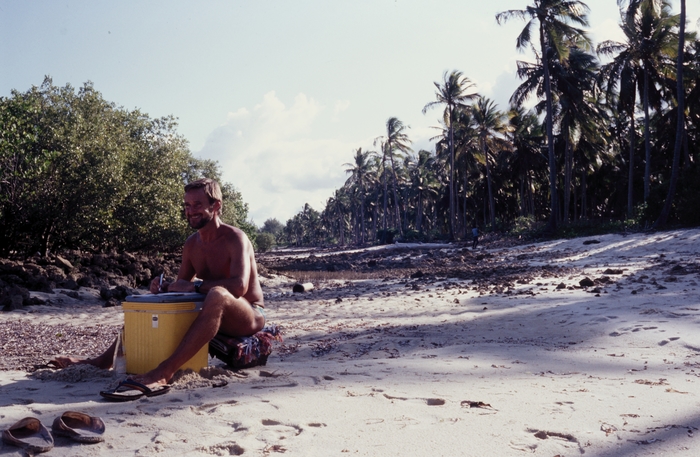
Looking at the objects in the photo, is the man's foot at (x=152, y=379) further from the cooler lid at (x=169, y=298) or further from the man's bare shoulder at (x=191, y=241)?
the man's bare shoulder at (x=191, y=241)

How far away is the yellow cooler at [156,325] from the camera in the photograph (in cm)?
362

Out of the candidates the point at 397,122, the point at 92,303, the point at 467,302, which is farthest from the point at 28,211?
the point at 397,122

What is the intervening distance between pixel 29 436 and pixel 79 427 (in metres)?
0.20

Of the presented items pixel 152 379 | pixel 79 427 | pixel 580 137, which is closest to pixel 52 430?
pixel 79 427

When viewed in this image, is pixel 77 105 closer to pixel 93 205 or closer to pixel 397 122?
pixel 93 205

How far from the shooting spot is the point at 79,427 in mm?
2533

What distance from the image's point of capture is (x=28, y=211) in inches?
604

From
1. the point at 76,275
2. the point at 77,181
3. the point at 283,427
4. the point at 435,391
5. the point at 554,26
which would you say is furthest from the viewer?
the point at 554,26

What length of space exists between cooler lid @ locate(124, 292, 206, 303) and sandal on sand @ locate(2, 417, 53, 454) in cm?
123

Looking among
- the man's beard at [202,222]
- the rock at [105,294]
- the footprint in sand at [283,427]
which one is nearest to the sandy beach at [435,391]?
the footprint in sand at [283,427]

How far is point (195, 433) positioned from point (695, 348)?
4.36 metres

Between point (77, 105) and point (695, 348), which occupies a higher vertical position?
point (77, 105)

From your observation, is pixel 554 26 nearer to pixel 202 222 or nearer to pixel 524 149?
pixel 524 149

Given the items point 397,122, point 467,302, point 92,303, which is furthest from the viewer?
point 397,122
